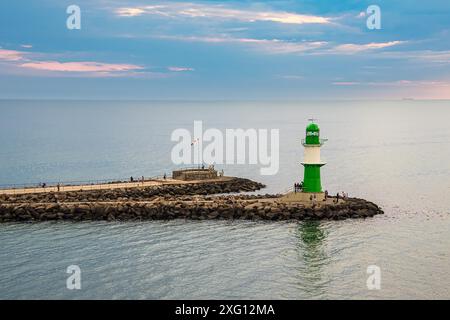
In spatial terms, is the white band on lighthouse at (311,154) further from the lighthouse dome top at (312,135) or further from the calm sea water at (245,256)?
the calm sea water at (245,256)

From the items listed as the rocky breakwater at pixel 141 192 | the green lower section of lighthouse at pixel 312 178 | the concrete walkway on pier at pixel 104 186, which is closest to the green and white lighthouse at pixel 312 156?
the green lower section of lighthouse at pixel 312 178

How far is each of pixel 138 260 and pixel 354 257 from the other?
11.3 meters

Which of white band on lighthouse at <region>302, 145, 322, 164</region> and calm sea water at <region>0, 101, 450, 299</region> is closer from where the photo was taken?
calm sea water at <region>0, 101, 450, 299</region>

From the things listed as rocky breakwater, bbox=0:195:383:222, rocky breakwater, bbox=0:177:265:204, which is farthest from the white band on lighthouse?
rocky breakwater, bbox=0:177:265:204

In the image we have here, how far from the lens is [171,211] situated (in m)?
51.2

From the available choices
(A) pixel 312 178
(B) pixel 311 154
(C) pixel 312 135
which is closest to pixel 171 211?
(A) pixel 312 178

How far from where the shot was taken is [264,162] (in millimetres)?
103812

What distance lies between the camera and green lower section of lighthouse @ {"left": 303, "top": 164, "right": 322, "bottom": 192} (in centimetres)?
5291

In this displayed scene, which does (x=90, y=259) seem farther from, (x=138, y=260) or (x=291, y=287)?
A: (x=291, y=287)

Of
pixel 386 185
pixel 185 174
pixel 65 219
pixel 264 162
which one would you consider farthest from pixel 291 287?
pixel 264 162

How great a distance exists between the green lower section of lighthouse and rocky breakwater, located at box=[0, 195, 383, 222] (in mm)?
1829

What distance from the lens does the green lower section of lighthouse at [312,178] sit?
52.9 meters

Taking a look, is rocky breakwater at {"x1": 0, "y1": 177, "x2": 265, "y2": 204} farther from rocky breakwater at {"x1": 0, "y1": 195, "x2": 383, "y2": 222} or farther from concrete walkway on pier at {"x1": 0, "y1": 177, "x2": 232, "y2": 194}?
rocky breakwater at {"x1": 0, "y1": 195, "x2": 383, "y2": 222}
